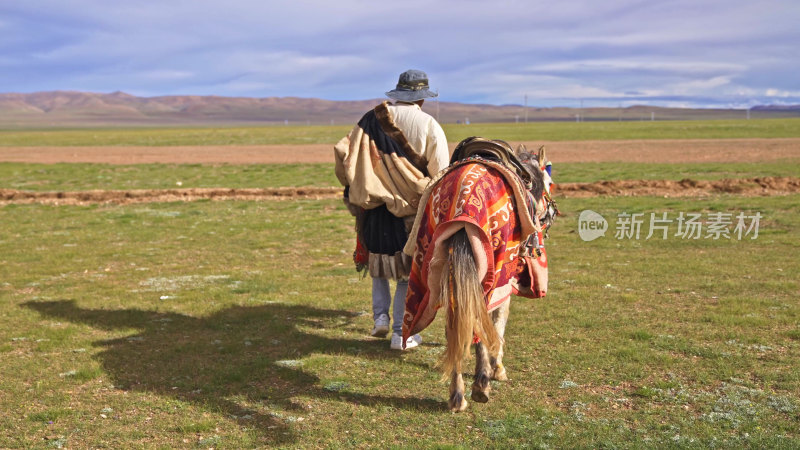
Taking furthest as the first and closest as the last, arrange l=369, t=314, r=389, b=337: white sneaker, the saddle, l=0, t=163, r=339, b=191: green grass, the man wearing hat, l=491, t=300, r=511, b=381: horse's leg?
l=0, t=163, r=339, b=191: green grass → l=369, t=314, r=389, b=337: white sneaker → the man wearing hat → l=491, t=300, r=511, b=381: horse's leg → the saddle

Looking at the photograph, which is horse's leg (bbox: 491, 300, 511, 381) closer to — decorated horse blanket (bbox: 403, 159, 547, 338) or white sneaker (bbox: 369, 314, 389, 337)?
decorated horse blanket (bbox: 403, 159, 547, 338)

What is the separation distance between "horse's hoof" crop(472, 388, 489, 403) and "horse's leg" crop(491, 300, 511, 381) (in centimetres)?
43

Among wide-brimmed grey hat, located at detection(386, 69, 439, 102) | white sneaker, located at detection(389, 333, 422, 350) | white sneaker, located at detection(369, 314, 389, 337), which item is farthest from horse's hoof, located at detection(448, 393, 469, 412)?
wide-brimmed grey hat, located at detection(386, 69, 439, 102)

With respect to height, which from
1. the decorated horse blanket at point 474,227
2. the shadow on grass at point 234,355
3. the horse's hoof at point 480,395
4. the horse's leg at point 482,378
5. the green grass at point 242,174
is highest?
the decorated horse blanket at point 474,227

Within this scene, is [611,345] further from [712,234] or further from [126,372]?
[712,234]

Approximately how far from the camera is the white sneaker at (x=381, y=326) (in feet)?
20.7

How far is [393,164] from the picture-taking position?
5668mm

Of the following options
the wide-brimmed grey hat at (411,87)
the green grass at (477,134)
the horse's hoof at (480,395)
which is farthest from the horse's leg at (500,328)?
the green grass at (477,134)

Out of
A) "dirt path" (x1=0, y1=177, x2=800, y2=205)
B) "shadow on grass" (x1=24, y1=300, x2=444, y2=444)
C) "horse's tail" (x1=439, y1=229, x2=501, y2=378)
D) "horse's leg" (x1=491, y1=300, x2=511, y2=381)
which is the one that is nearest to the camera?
"horse's tail" (x1=439, y1=229, x2=501, y2=378)

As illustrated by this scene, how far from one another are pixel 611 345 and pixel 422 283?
2271 mm

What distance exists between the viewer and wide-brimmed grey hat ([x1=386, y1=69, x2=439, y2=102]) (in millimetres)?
5762

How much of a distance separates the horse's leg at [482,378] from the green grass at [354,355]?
149mm

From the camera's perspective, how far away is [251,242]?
11789 mm

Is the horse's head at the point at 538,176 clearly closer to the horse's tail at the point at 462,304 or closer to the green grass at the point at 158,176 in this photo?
the horse's tail at the point at 462,304
